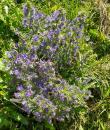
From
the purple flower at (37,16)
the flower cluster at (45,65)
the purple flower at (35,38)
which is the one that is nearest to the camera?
the flower cluster at (45,65)

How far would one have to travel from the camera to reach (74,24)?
12.0 ft

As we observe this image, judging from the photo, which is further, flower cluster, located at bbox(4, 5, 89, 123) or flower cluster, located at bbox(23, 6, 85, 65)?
flower cluster, located at bbox(23, 6, 85, 65)

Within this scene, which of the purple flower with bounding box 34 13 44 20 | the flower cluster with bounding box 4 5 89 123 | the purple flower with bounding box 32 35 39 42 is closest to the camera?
the flower cluster with bounding box 4 5 89 123

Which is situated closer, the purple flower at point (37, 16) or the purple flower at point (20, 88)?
the purple flower at point (20, 88)

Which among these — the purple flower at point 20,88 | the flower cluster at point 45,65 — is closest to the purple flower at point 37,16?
the flower cluster at point 45,65

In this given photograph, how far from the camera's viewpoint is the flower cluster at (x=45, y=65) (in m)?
3.18

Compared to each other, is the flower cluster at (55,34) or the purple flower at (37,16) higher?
the purple flower at (37,16)

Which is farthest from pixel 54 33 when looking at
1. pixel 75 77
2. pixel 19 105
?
pixel 19 105

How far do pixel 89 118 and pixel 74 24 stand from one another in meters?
0.96

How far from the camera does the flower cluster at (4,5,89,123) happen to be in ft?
10.4

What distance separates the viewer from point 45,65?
10.7 feet

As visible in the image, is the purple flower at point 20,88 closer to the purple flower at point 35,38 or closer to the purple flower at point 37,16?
the purple flower at point 35,38

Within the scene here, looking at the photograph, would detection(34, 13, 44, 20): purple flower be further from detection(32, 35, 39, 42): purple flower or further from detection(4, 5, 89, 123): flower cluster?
detection(32, 35, 39, 42): purple flower

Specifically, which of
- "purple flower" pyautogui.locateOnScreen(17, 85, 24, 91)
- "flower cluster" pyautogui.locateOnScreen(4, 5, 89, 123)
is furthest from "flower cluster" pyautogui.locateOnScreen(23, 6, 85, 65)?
"purple flower" pyautogui.locateOnScreen(17, 85, 24, 91)
